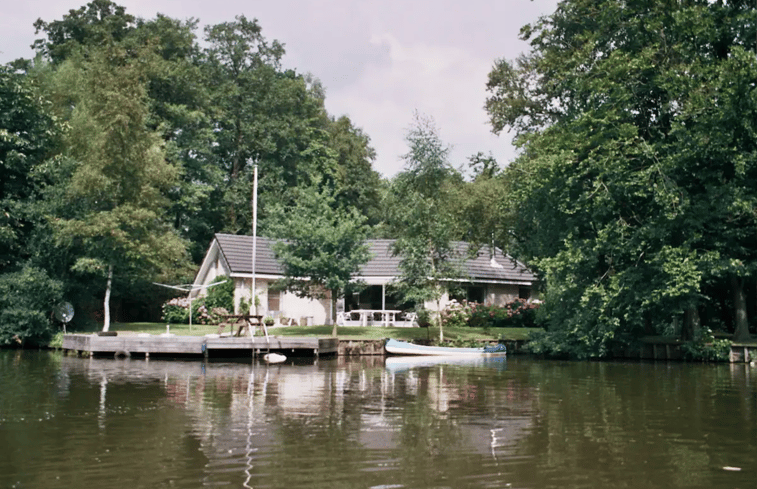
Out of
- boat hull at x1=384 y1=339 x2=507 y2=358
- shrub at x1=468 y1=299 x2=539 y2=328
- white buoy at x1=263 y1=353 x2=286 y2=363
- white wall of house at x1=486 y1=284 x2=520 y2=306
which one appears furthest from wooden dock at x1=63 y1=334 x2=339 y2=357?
white wall of house at x1=486 y1=284 x2=520 y2=306

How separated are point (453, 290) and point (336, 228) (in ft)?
20.4

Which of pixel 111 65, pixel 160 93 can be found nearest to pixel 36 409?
pixel 111 65

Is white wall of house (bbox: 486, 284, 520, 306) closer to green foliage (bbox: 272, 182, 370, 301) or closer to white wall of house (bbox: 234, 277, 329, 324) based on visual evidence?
white wall of house (bbox: 234, 277, 329, 324)

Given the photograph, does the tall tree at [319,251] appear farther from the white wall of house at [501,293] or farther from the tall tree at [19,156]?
the white wall of house at [501,293]

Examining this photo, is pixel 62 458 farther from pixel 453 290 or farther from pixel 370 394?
pixel 453 290

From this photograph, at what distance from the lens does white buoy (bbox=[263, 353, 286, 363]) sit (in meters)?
30.1

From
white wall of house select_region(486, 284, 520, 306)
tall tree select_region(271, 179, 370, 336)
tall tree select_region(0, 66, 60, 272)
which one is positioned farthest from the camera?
white wall of house select_region(486, 284, 520, 306)

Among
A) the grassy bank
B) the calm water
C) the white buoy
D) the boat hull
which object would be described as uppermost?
the grassy bank

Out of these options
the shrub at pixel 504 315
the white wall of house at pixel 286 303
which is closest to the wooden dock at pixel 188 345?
the white wall of house at pixel 286 303

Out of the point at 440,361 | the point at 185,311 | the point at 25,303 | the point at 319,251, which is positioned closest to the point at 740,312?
the point at 440,361

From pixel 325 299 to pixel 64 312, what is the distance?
1489cm

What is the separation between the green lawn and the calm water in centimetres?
1261

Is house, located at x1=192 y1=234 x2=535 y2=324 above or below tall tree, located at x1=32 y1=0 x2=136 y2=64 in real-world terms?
below

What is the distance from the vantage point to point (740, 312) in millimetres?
31438
